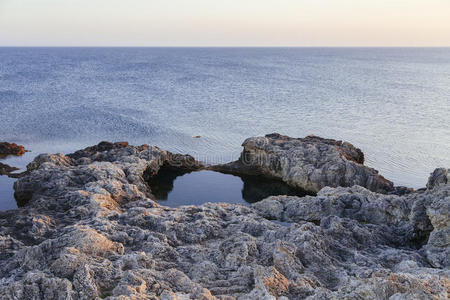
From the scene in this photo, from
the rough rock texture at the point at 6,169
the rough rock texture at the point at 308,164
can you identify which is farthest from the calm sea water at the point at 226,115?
the rough rock texture at the point at 308,164

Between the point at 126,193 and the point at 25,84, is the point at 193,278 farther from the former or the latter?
the point at 25,84

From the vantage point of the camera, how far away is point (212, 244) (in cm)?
1528

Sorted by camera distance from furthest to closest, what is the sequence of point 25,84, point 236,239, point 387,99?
point 25,84, point 387,99, point 236,239

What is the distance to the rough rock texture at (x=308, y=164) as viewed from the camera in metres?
25.4

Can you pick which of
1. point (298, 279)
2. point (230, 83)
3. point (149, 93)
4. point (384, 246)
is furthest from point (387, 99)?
point (298, 279)

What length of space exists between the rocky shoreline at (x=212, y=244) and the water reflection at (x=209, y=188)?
3474 millimetres

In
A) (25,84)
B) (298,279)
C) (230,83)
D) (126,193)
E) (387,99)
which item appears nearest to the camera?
(298,279)

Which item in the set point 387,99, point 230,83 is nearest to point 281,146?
point 387,99

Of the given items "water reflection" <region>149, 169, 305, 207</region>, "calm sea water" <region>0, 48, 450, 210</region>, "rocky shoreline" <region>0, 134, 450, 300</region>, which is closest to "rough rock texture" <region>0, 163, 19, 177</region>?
"calm sea water" <region>0, 48, 450, 210</region>

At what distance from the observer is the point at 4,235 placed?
50.6 ft

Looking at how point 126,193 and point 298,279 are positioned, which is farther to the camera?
point 126,193

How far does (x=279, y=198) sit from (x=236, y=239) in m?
7.45

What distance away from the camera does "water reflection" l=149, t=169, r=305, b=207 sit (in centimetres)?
2569

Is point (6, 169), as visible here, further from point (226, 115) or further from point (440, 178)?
point (226, 115)
